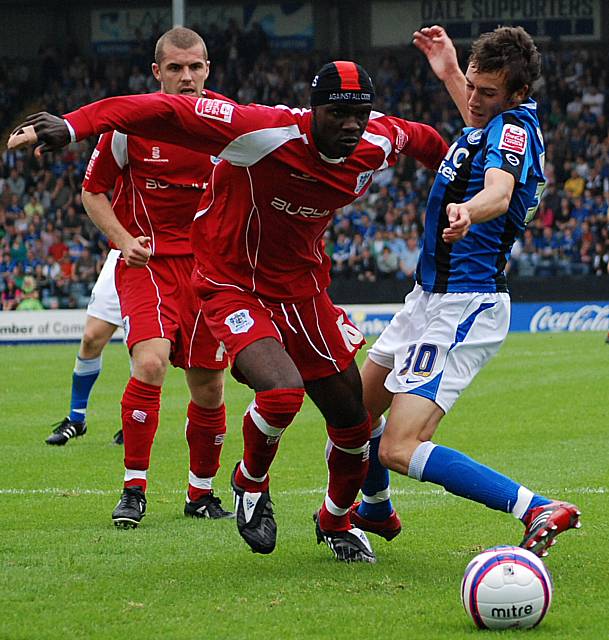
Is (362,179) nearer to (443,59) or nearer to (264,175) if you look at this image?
(264,175)

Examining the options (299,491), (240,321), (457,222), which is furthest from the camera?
(299,491)

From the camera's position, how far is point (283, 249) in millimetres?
5621

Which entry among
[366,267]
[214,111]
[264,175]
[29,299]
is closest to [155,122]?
[214,111]

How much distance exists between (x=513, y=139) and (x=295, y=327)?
1.32 metres

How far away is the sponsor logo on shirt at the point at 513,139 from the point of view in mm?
5195

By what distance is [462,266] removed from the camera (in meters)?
5.54

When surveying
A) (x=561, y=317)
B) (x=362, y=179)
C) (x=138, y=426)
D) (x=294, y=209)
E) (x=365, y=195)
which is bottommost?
(x=561, y=317)

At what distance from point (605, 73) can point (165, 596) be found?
29136 mm

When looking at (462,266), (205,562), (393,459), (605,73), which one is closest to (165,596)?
(205,562)

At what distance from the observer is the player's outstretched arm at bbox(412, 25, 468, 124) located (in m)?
6.45

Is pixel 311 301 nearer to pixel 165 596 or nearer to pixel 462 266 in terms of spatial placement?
pixel 462 266

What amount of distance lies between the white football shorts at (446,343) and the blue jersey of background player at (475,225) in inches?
2.9

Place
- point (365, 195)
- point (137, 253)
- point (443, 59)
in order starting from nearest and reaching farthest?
point (137, 253) → point (443, 59) → point (365, 195)

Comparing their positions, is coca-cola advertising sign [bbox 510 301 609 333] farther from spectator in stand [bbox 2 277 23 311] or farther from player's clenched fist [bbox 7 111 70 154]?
player's clenched fist [bbox 7 111 70 154]
